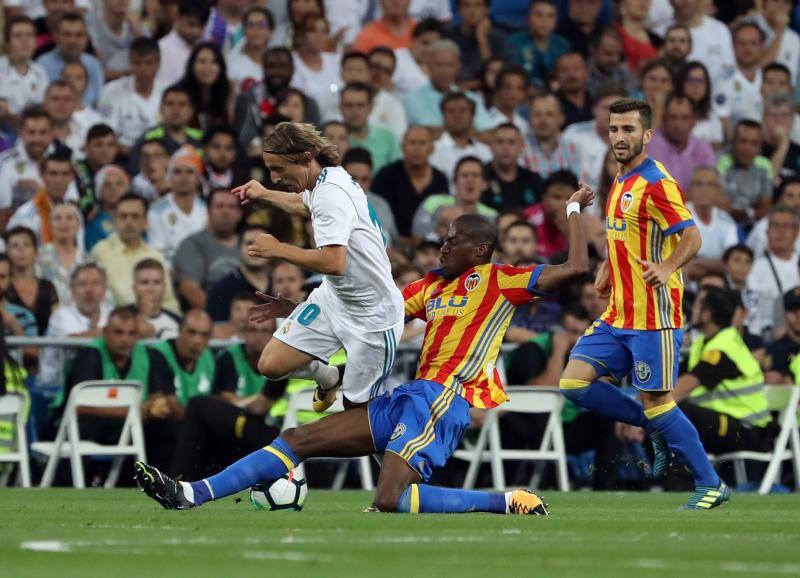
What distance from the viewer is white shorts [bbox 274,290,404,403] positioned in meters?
9.70

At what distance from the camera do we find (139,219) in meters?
16.4

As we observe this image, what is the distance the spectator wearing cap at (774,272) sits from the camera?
17.3 metres

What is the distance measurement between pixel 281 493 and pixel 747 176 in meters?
10.7

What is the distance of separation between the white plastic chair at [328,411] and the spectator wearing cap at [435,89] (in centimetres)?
507

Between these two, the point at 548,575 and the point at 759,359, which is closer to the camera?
the point at 548,575

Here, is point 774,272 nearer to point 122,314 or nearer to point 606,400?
point 122,314

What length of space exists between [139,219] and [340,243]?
7.42 metres

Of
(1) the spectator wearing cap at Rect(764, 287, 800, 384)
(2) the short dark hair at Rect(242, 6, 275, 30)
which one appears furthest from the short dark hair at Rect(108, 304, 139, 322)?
(1) the spectator wearing cap at Rect(764, 287, 800, 384)

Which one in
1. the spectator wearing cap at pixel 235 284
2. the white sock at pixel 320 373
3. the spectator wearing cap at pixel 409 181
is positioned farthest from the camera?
the spectator wearing cap at pixel 409 181

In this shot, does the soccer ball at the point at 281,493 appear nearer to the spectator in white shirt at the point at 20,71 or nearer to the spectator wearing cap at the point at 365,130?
the spectator wearing cap at the point at 365,130

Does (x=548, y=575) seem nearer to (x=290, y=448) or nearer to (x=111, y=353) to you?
(x=290, y=448)

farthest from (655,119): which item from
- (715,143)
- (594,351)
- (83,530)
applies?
(83,530)

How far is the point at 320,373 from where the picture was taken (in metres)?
9.94

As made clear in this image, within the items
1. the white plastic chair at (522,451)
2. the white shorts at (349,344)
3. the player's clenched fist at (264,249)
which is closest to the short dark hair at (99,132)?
the white plastic chair at (522,451)
